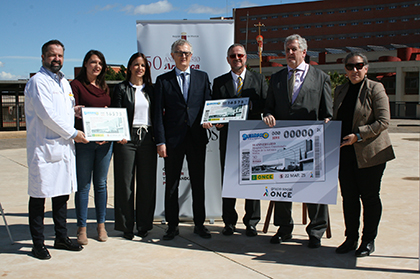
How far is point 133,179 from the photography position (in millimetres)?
4508

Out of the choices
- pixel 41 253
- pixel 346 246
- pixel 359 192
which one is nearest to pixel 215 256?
pixel 346 246

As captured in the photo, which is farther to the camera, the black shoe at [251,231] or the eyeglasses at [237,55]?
the black shoe at [251,231]

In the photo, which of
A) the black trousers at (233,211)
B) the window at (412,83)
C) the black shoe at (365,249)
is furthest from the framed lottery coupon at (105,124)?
the window at (412,83)

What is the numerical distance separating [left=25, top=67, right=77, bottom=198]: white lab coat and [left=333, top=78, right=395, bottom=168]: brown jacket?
2839 mm

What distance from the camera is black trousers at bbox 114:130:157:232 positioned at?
4.43m

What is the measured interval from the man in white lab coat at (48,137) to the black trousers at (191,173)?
3.38 ft

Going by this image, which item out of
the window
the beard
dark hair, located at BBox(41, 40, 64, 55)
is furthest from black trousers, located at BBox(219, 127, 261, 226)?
the window

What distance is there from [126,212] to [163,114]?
122cm

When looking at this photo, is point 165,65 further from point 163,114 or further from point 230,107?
point 230,107

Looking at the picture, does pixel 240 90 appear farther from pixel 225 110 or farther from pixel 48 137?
pixel 48 137

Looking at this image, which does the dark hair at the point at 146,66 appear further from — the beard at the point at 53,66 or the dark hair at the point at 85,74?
the beard at the point at 53,66

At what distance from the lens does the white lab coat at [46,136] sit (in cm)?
372

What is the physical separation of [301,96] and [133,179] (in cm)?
212

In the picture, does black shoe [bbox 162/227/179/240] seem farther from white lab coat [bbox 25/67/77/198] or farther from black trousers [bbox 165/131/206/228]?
white lab coat [bbox 25/67/77/198]
